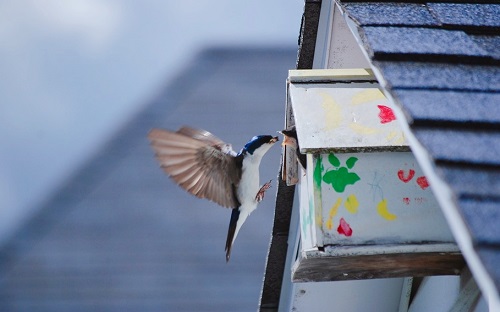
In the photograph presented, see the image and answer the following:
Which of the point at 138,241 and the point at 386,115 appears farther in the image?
the point at 138,241

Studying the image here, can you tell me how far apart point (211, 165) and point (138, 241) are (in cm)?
326

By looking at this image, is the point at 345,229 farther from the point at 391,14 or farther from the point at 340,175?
the point at 391,14

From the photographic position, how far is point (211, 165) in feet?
9.43

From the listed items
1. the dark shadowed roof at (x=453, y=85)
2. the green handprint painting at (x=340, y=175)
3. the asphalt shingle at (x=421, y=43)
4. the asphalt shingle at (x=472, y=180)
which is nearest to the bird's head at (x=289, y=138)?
the green handprint painting at (x=340, y=175)

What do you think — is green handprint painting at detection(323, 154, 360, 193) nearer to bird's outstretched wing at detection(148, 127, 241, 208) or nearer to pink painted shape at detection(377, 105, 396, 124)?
pink painted shape at detection(377, 105, 396, 124)

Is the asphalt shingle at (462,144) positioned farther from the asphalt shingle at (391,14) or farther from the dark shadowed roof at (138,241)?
the dark shadowed roof at (138,241)

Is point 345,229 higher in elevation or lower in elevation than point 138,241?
lower

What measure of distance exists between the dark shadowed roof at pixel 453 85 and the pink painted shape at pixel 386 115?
0.74 ft

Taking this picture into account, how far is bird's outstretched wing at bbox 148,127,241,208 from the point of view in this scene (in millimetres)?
2691

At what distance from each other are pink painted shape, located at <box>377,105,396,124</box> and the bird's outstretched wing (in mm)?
789

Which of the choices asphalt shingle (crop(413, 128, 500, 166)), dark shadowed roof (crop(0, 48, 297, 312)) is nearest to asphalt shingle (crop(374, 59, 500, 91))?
asphalt shingle (crop(413, 128, 500, 166))

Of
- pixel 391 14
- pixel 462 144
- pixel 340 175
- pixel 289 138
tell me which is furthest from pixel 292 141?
pixel 462 144

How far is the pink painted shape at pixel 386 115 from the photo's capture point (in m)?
1.93

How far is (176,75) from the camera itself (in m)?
7.28
